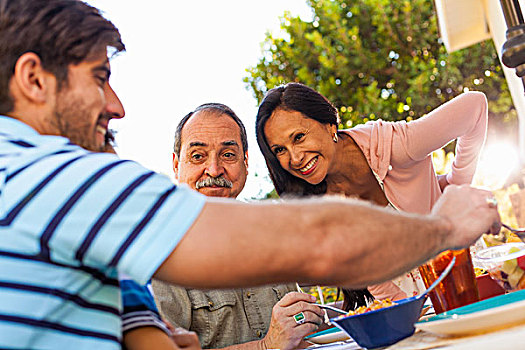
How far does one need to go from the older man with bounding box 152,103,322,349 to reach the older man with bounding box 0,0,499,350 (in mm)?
991

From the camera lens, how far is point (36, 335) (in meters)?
0.68

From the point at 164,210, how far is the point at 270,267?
0.17 m

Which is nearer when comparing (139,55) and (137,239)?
(137,239)

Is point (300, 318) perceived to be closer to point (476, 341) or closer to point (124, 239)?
point (476, 341)

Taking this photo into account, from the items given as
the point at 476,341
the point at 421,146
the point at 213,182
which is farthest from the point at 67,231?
the point at 421,146

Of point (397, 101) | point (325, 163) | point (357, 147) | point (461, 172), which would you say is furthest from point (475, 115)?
point (397, 101)

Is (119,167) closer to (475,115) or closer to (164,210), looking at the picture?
(164,210)

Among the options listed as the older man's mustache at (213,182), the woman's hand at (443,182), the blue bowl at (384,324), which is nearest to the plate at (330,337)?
the blue bowl at (384,324)

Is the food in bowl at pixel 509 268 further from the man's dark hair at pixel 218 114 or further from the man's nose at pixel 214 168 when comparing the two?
the man's dark hair at pixel 218 114

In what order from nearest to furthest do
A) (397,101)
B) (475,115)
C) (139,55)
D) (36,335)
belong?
(36,335) → (475,115) → (397,101) → (139,55)

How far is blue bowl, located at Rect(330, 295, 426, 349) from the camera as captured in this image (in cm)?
113

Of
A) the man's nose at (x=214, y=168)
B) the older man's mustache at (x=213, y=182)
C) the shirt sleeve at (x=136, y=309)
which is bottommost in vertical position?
the older man's mustache at (x=213, y=182)

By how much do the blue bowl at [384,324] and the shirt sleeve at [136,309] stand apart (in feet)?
1.42

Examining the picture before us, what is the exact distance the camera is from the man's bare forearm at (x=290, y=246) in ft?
2.30
